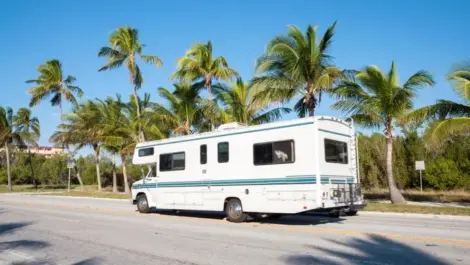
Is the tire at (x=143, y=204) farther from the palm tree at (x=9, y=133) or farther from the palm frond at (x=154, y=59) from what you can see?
the palm tree at (x=9, y=133)

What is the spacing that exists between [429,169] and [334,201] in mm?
21305

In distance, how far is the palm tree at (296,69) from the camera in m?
20.7

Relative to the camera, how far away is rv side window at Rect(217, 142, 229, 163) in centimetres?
1398

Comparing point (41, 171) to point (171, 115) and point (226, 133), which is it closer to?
point (171, 115)

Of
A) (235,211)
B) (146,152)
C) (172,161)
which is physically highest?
(146,152)

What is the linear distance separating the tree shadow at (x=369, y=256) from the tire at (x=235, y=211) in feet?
16.0

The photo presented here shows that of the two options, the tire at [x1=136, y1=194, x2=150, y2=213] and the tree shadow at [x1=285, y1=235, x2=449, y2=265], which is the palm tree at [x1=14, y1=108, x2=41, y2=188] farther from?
the tree shadow at [x1=285, y1=235, x2=449, y2=265]

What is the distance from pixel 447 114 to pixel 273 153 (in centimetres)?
964

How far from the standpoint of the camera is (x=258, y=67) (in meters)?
22.0

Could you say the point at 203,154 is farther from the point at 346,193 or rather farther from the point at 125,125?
the point at 125,125

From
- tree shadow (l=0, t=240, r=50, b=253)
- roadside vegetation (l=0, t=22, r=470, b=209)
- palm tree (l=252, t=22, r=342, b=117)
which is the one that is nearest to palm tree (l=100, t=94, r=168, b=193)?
roadside vegetation (l=0, t=22, r=470, b=209)

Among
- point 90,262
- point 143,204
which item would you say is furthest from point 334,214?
point 90,262

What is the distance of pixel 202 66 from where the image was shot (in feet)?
87.8

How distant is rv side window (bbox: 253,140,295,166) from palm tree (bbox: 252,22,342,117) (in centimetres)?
843
